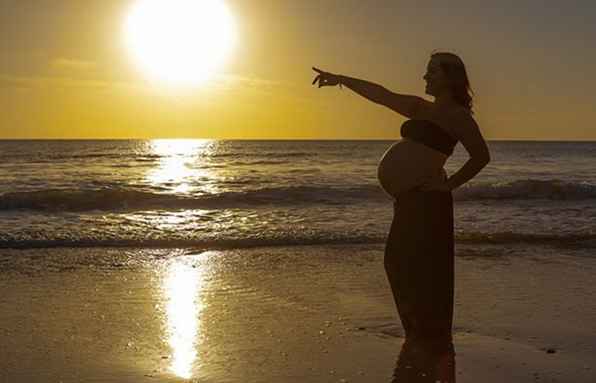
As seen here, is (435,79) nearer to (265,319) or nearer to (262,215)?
(265,319)

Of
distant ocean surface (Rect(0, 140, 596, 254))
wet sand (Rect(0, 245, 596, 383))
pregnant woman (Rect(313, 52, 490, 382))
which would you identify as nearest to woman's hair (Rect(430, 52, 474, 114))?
pregnant woman (Rect(313, 52, 490, 382))

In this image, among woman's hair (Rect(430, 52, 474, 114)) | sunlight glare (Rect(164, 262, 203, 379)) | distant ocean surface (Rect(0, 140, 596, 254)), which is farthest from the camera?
distant ocean surface (Rect(0, 140, 596, 254))

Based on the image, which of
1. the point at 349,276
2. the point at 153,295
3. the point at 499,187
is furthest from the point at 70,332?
the point at 499,187

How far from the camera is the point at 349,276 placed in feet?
28.5

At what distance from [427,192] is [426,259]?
418 mm

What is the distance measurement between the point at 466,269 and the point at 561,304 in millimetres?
2144

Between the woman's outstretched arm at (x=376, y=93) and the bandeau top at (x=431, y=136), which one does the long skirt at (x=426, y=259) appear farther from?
the woman's outstretched arm at (x=376, y=93)

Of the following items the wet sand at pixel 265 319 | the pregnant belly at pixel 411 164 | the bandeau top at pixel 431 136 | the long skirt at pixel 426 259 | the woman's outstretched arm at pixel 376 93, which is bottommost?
the wet sand at pixel 265 319

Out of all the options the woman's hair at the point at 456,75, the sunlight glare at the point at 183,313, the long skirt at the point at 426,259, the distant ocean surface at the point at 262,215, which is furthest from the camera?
the distant ocean surface at the point at 262,215

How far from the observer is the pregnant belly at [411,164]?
486 centimetres

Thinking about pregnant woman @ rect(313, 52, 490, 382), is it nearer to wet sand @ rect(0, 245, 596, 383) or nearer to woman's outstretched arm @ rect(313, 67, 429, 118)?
woman's outstretched arm @ rect(313, 67, 429, 118)

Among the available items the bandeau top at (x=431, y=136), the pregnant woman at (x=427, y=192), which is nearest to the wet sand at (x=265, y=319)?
the pregnant woman at (x=427, y=192)

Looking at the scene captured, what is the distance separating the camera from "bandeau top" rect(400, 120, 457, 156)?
482cm

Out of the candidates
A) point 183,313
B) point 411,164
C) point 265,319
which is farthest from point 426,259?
point 183,313
